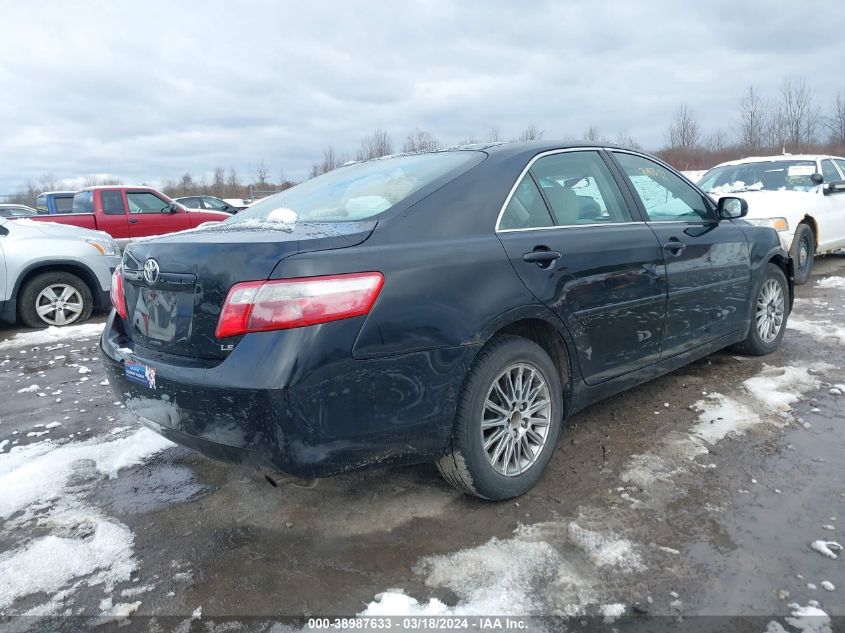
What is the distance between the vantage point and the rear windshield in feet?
9.07

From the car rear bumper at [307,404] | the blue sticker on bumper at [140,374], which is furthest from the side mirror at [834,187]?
the blue sticker on bumper at [140,374]

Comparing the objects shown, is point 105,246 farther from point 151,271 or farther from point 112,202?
point 151,271

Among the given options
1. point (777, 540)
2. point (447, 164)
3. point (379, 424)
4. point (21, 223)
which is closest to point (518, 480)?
point (379, 424)

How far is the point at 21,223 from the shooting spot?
24.0 ft

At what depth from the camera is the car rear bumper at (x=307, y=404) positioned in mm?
2143

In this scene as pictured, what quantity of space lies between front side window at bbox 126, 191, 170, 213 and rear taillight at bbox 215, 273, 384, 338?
11.5m

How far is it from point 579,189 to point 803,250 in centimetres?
640

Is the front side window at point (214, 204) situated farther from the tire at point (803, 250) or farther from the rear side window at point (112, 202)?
the tire at point (803, 250)

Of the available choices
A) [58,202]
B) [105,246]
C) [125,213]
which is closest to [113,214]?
[125,213]

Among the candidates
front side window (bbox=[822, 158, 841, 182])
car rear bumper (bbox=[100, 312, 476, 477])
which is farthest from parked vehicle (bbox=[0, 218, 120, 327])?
front side window (bbox=[822, 158, 841, 182])

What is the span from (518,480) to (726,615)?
0.98 meters

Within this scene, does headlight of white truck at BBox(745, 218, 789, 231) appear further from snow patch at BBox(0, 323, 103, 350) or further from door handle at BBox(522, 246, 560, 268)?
snow patch at BBox(0, 323, 103, 350)

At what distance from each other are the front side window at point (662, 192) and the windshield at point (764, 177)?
5163mm

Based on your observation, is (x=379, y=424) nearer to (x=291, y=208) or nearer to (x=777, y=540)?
(x=291, y=208)
